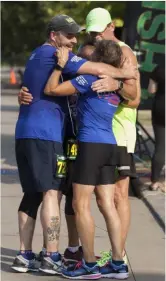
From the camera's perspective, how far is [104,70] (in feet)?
18.0

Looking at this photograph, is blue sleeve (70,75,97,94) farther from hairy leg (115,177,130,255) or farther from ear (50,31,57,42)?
hairy leg (115,177,130,255)

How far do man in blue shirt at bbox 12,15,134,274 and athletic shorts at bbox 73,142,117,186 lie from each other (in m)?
0.17

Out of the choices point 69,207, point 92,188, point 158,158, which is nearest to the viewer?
point 92,188

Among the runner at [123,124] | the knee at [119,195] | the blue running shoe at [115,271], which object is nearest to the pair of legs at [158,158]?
the runner at [123,124]

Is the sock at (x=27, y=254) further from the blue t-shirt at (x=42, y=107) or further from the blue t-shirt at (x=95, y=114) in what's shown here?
the blue t-shirt at (x=95, y=114)

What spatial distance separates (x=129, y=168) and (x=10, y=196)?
11.9 ft

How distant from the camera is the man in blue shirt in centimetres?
559

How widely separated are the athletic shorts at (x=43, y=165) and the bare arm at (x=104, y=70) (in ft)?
2.06

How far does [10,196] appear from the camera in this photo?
29.8 feet

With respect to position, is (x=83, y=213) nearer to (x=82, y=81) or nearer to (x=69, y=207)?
(x=69, y=207)

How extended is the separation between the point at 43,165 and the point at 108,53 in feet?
3.21

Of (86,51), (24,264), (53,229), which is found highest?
(86,51)

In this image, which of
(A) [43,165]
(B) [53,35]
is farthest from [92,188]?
(B) [53,35]

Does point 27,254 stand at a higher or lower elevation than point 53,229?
lower
